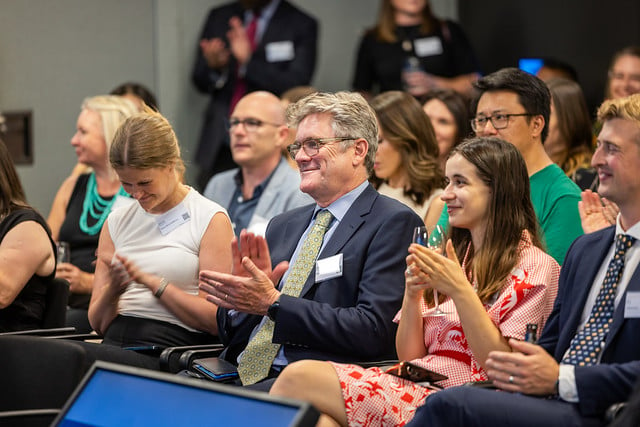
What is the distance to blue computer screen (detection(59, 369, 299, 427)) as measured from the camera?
1.99 metres

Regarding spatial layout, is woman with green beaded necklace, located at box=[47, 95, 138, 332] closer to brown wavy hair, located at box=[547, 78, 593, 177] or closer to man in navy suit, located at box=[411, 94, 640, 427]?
brown wavy hair, located at box=[547, 78, 593, 177]

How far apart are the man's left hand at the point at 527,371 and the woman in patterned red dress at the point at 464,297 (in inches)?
9.0

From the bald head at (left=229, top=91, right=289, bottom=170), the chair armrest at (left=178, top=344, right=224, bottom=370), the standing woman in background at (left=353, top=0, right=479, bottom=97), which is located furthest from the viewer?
the standing woman in background at (left=353, top=0, right=479, bottom=97)

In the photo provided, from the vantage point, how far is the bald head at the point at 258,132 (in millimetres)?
5051

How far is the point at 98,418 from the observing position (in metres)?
2.25

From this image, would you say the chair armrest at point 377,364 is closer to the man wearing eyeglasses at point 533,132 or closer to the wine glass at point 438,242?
the wine glass at point 438,242

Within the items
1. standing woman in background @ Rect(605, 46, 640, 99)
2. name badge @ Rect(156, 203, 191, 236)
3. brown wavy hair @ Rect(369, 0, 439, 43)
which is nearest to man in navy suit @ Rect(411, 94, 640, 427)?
name badge @ Rect(156, 203, 191, 236)

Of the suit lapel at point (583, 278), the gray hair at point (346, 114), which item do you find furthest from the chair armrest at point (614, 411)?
the gray hair at point (346, 114)

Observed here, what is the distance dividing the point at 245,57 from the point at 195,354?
358 centimetres

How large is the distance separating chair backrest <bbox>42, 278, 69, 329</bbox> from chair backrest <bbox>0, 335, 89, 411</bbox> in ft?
2.59

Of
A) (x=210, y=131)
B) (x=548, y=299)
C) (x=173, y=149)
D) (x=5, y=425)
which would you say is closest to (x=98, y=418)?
(x=5, y=425)

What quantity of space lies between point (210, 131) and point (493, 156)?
4.09 meters

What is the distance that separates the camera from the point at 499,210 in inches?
120

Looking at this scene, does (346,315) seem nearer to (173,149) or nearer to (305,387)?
(305,387)
